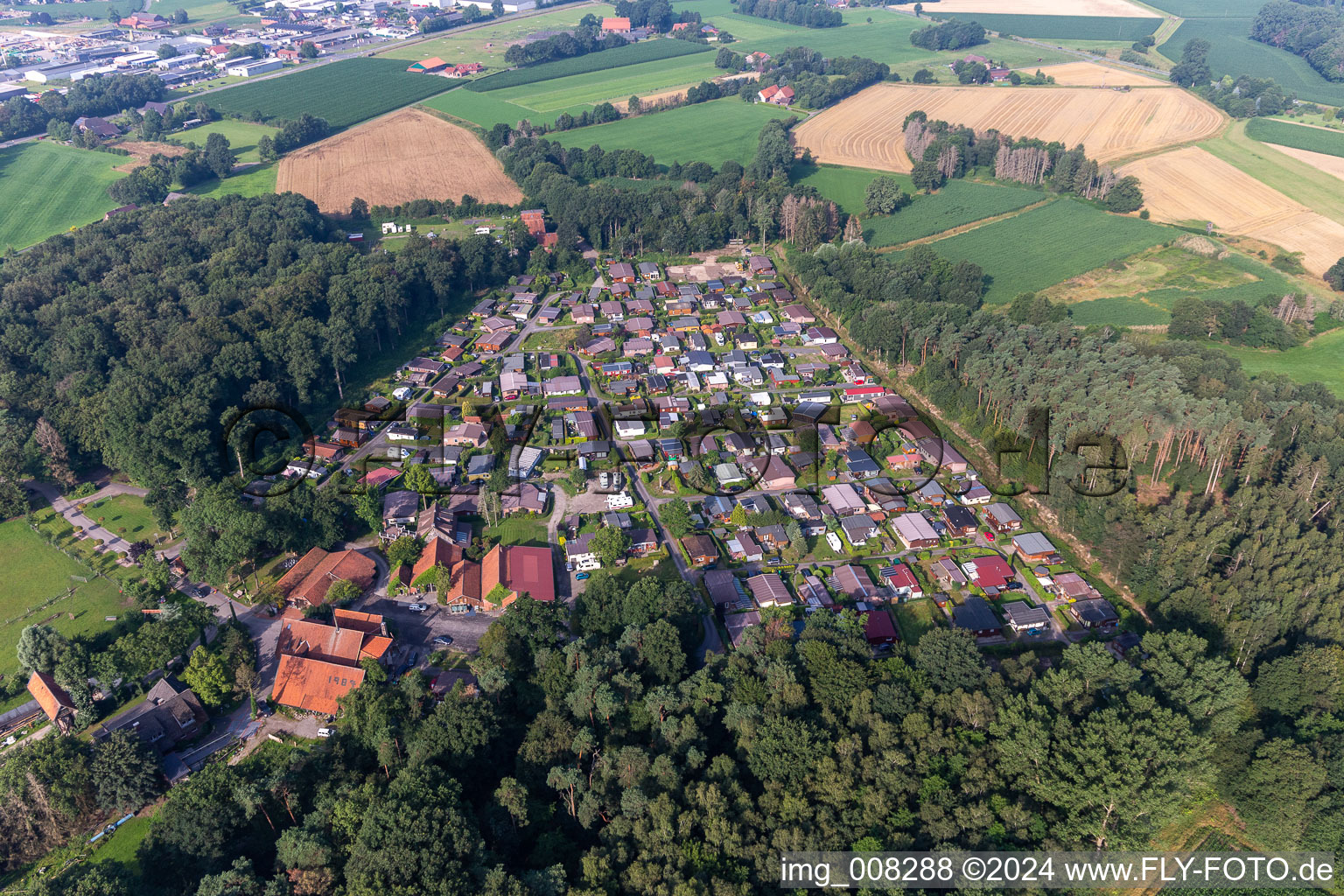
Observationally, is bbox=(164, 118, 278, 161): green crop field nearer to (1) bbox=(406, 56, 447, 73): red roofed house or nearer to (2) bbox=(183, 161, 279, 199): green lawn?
(2) bbox=(183, 161, 279, 199): green lawn

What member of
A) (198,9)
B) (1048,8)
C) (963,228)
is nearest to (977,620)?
(963,228)

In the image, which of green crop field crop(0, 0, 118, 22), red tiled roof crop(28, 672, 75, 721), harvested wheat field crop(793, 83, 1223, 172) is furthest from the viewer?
green crop field crop(0, 0, 118, 22)

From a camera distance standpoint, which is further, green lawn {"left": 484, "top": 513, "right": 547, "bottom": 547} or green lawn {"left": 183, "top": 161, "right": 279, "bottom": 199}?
green lawn {"left": 183, "top": 161, "right": 279, "bottom": 199}

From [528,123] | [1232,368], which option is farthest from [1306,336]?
[528,123]

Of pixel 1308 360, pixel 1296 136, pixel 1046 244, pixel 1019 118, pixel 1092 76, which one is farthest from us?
pixel 1092 76

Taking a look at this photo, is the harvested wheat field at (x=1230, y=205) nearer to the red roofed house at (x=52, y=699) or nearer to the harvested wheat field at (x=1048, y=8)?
the harvested wheat field at (x=1048, y=8)

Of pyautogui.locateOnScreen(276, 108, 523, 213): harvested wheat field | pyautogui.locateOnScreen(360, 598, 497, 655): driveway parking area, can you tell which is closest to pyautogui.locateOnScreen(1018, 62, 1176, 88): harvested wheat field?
pyautogui.locateOnScreen(276, 108, 523, 213): harvested wheat field

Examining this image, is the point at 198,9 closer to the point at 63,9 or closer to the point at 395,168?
the point at 63,9
